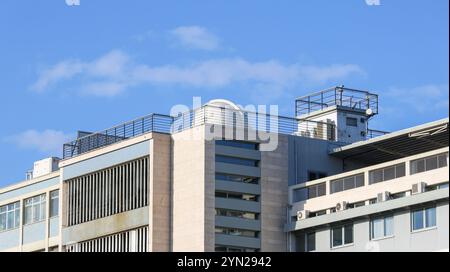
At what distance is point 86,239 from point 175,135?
27.2ft

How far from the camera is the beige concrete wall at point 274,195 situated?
66.2m

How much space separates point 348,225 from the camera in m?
62.6

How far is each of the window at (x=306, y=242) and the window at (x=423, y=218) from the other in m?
7.21

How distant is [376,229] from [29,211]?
2504 centimetres

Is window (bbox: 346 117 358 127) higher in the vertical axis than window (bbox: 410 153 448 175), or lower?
higher

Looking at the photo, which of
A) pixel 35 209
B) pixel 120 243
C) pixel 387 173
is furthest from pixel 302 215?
pixel 35 209

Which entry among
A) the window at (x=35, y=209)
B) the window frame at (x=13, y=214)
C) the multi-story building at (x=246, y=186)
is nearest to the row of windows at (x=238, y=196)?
the multi-story building at (x=246, y=186)

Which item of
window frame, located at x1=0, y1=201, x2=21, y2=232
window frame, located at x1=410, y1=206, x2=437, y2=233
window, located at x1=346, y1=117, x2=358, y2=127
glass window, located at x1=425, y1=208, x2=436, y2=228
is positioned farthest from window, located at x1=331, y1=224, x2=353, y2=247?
window frame, located at x1=0, y1=201, x2=21, y2=232

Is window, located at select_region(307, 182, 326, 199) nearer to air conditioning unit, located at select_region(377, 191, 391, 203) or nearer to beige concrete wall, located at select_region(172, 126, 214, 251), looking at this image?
air conditioning unit, located at select_region(377, 191, 391, 203)

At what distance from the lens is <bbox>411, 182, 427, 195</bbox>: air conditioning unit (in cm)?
5841

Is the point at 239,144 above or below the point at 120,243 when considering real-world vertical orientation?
above

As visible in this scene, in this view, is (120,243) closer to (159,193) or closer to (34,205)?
(159,193)

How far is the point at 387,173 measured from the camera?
201 feet
